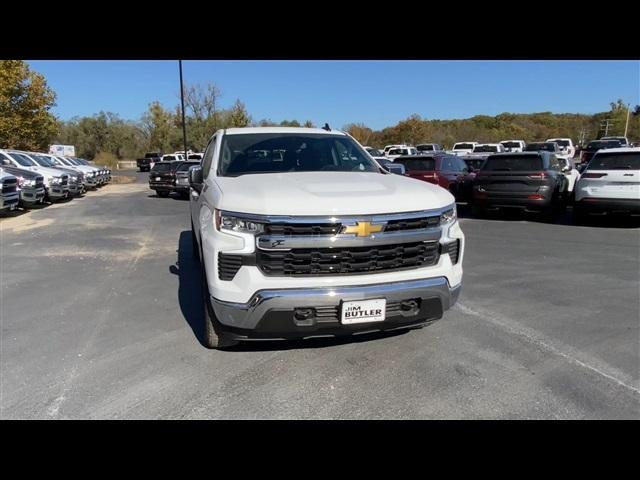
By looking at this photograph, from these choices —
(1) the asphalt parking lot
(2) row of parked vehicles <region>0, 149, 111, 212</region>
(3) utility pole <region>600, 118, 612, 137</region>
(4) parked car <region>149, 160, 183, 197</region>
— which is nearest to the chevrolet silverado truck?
(1) the asphalt parking lot

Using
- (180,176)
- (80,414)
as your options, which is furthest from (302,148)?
(180,176)

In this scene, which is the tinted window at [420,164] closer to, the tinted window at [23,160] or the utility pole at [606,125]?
the tinted window at [23,160]

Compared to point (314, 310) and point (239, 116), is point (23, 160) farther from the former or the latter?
point (239, 116)

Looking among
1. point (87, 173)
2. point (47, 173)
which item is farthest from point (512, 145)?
point (47, 173)

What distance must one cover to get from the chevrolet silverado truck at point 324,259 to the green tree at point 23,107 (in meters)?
29.7

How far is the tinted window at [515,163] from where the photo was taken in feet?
35.3

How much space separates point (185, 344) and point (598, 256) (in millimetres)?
6584

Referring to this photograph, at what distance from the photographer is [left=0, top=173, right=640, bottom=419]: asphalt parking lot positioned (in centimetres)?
297

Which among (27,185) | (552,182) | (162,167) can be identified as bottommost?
(27,185)

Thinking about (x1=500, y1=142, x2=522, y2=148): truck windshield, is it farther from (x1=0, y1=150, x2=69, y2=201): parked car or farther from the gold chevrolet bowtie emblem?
the gold chevrolet bowtie emblem

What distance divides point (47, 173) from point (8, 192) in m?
4.74

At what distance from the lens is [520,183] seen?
10789 millimetres
